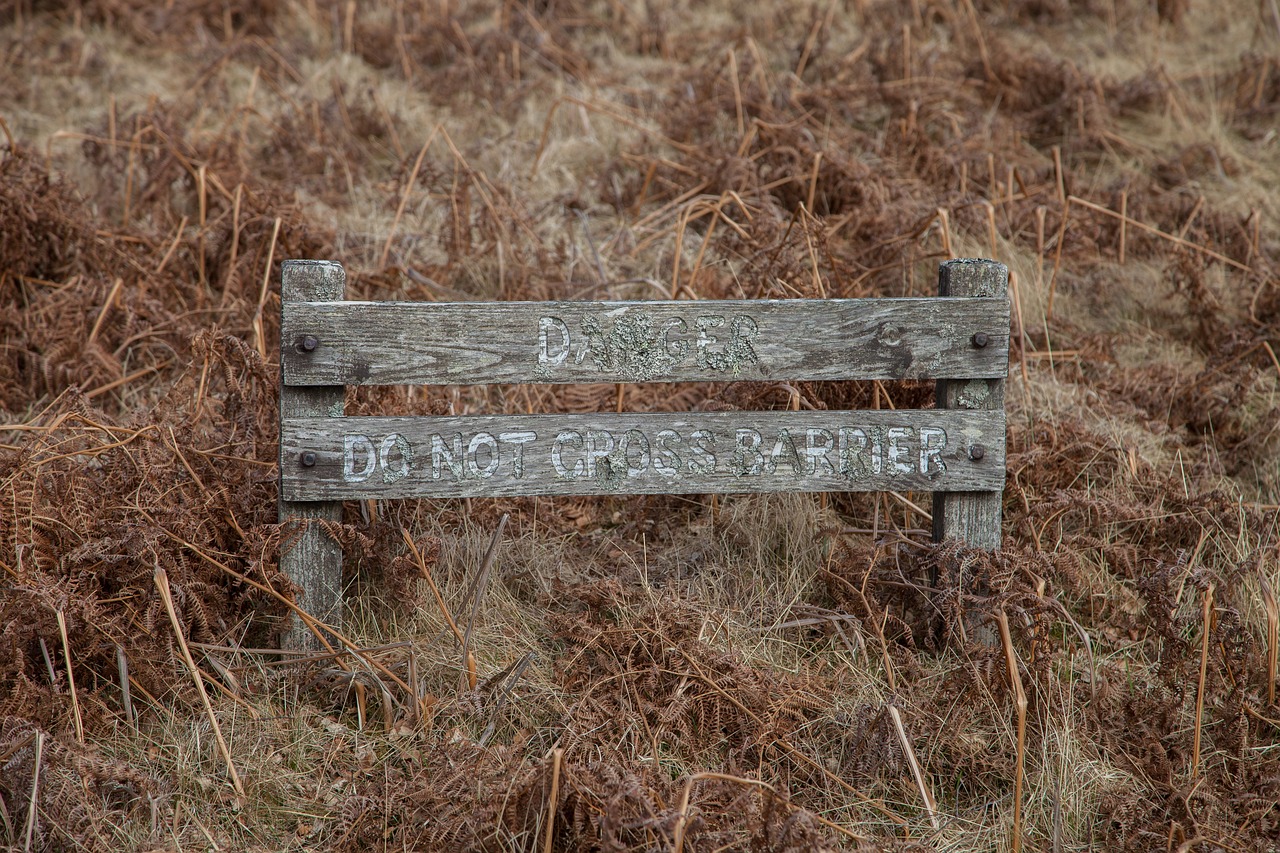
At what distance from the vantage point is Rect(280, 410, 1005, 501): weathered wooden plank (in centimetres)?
288

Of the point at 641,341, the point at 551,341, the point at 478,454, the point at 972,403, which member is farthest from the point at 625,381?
the point at 972,403

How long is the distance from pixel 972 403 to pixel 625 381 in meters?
1.07

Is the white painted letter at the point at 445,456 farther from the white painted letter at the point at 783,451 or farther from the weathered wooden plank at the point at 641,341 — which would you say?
the white painted letter at the point at 783,451

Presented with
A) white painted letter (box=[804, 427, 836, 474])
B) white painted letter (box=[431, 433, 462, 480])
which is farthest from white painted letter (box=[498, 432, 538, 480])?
white painted letter (box=[804, 427, 836, 474])

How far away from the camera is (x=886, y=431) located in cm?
299

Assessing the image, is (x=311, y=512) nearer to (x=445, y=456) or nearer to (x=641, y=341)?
(x=445, y=456)

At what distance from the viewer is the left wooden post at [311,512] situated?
9.29 feet

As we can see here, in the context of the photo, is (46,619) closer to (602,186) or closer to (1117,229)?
(602,186)

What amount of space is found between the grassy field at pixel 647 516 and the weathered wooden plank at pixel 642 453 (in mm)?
276

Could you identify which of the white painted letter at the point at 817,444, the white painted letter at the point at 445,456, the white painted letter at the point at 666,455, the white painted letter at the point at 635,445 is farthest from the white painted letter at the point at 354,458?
the white painted letter at the point at 817,444

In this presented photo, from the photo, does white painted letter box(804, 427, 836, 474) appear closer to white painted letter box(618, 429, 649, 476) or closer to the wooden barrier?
the wooden barrier

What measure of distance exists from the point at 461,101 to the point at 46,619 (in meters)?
4.44

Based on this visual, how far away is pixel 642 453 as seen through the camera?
2.95 meters

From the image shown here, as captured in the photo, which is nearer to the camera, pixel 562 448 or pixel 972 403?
pixel 562 448
